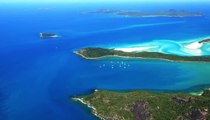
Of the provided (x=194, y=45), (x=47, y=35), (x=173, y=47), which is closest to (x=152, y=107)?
(x=173, y=47)

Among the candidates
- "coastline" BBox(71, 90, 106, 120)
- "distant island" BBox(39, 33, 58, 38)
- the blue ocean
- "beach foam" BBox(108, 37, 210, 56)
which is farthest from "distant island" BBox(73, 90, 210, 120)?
"distant island" BBox(39, 33, 58, 38)

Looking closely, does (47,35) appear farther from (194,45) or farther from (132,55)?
(194,45)

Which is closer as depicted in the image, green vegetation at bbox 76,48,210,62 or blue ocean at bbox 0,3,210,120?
blue ocean at bbox 0,3,210,120

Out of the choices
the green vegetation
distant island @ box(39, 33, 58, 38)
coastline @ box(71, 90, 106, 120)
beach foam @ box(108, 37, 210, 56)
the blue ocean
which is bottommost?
coastline @ box(71, 90, 106, 120)

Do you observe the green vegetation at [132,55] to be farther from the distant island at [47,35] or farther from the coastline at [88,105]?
the distant island at [47,35]

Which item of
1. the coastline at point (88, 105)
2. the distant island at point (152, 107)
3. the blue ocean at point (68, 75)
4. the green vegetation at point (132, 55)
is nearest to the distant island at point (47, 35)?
the blue ocean at point (68, 75)

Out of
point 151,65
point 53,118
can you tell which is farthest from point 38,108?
point 151,65

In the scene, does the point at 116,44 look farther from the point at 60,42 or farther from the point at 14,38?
the point at 14,38

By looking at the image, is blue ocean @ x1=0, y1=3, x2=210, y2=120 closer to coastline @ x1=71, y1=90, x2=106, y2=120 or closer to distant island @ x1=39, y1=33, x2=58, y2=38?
coastline @ x1=71, y1=90, x2=106, y2=120

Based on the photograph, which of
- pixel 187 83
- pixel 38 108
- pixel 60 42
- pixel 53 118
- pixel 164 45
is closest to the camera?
pixel 53 118
